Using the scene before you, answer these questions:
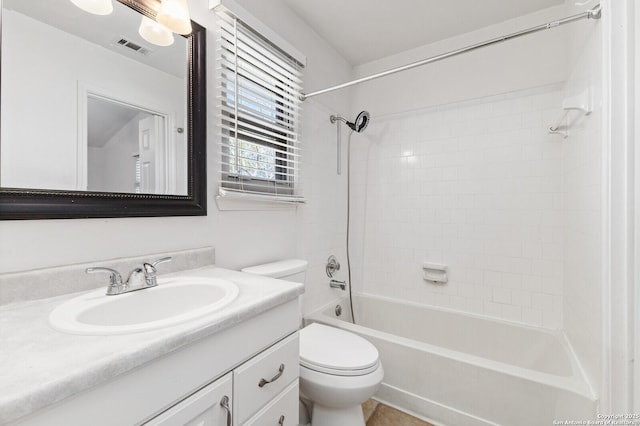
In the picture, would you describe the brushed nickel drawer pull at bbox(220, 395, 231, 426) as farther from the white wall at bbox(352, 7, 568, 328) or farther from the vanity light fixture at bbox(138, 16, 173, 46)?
the white wall at bbox(352, 7, 568, 328)

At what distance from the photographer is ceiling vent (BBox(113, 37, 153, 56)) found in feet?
3.34

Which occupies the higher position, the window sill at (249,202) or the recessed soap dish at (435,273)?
the window sill at (249,202)

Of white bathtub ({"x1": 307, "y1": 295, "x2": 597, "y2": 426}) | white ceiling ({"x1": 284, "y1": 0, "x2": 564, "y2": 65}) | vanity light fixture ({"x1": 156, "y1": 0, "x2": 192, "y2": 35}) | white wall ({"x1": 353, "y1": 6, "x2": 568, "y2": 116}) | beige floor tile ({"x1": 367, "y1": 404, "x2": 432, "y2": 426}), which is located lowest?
beige floor tile ({"x1": 367, "y1": 404, "x2": 432, "y2": 426})

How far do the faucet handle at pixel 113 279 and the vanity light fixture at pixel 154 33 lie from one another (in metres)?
0.89

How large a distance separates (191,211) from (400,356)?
1.41 meters

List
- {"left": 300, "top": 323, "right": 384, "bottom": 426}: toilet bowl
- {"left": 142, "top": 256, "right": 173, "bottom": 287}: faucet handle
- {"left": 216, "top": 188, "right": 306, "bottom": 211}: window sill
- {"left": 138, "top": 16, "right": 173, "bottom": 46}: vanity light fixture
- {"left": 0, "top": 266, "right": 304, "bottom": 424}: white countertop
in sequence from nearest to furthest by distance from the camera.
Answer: {"left": 0, "top": 266, "right": 304, "bottom": 424}: white countertop
{"left": 142, "top": 256, "right": 173, "bottom": 287}: faucet handle
{"left": 138, "top": 16, "right": 173, "bottom": 46}: vanity light fixture
{"left": 300, "top": 323, "right": 384, "bottom": 426}: toilet bowl
{"left": 216, "top": 188, "right": 306, "bottom": 211}: window sill

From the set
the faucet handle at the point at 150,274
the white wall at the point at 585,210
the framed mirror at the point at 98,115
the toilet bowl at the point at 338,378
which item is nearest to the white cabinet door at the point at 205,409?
the faucet handle at the point at 150,274

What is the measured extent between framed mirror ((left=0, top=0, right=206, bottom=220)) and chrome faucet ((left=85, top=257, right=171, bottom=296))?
199mm

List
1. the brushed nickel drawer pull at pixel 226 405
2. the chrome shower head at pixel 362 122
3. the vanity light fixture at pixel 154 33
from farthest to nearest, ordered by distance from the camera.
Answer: the chrome shower head at pixel 362 122 → the vanity light fixture at pixel 154 33 → the brushed nickel drawer pull at pixel 226 405

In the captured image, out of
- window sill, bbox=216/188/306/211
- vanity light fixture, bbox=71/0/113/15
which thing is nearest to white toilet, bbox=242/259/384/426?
window sill, bbox=216/188/306/211

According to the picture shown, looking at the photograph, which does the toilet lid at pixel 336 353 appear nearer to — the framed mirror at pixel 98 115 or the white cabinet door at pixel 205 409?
the white cabinet door at pixel 205 409

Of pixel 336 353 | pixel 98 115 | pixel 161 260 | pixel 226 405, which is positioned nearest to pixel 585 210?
pixel 336 353

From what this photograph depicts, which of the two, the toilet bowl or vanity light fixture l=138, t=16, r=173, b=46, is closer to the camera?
vanity light fixture l=138, t=16, r=173, b=46

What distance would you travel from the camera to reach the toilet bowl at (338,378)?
3.97ft
